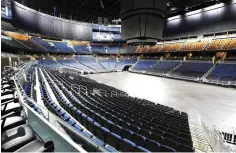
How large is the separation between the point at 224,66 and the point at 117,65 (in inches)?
836

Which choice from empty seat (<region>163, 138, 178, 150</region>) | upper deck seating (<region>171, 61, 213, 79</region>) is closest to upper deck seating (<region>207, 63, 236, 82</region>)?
upper deck seating (<region>171, 61, 213, 79</region>)

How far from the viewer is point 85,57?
114ft

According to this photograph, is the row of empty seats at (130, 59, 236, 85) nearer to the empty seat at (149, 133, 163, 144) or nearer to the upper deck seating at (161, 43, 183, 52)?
the upper deck seating at (161, 43, 183, 52)

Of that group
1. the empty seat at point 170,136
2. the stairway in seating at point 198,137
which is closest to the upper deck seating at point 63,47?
the stairway in seating at point 198,137

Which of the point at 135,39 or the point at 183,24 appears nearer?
the point at 135,39

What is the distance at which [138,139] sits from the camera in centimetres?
311

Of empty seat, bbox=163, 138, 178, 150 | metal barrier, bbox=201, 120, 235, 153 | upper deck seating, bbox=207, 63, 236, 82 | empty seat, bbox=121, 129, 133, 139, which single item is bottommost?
metal barrier, bbox=201, 120, 235, 153

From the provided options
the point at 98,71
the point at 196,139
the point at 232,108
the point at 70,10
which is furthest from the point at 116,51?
the point at 196,139

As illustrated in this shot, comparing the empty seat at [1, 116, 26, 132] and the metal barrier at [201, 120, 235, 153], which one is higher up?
the empty seat at [1, 116, 26, 132]

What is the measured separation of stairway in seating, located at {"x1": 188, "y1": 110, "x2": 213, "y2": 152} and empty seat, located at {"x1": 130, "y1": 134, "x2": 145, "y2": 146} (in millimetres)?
2350

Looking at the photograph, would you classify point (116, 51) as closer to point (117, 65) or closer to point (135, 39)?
point (117, 65)

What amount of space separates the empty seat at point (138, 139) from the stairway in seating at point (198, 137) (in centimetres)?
235

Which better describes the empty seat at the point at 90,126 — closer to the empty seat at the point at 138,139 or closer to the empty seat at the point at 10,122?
the empty seat at the point at 138,139

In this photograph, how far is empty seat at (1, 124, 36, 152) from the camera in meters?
1.24
